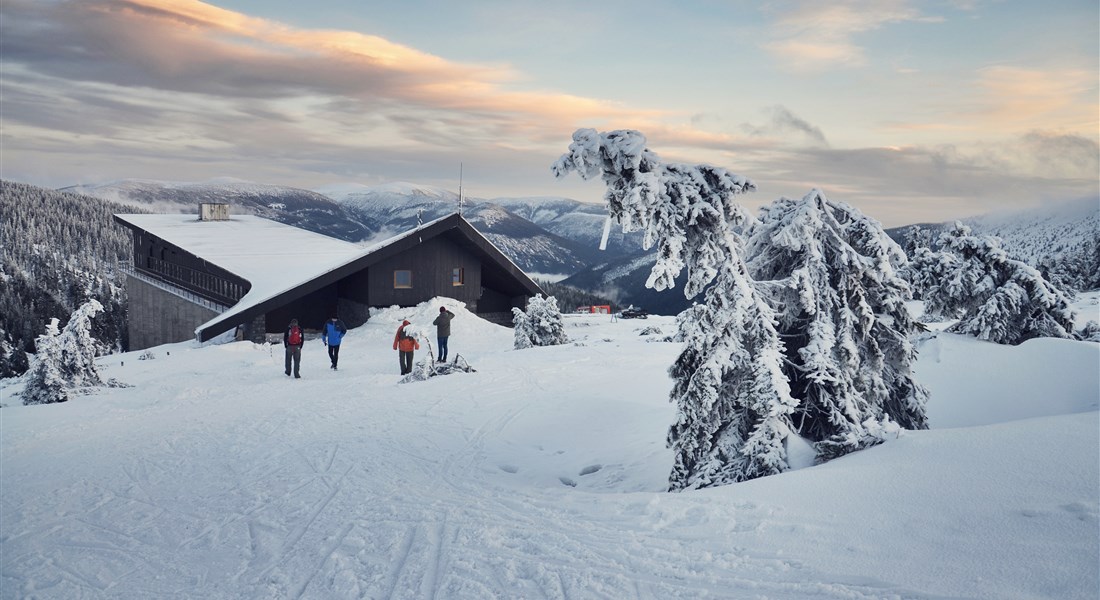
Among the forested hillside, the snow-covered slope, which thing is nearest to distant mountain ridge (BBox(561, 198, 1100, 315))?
the snow-covered slope

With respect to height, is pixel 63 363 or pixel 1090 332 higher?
pixel 1090 332

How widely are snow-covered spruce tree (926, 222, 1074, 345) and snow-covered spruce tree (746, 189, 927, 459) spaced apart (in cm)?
529

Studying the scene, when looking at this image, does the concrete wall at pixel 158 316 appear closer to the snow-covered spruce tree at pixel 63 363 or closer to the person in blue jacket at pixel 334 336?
the person in blue jacket at pixel 334 336

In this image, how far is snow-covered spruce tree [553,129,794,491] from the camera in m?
6.79

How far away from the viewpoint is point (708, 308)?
7.20 metres

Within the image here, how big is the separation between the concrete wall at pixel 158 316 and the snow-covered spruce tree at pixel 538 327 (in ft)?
54.4

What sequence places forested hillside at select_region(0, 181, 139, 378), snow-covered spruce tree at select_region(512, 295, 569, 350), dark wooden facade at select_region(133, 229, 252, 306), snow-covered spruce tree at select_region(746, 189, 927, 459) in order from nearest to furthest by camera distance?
snow-covered spruce tree at select_region(746, 189, 927, 459) < snow-covered spruce tree at select_region(512, 295, 569, 350) < dark wooden facade at select_region(133, 229, 252, 306) < forested hillside at select_region(0, 181, 139, 378)

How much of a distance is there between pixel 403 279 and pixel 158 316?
18188mm

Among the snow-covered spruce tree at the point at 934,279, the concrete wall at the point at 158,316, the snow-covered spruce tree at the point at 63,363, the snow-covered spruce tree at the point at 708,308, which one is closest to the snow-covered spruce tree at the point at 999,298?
the snow-covered spruce tree at the point at 934,279

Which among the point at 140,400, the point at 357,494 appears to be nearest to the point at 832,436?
the point at 357,494

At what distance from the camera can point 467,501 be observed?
A: 7.31 meters

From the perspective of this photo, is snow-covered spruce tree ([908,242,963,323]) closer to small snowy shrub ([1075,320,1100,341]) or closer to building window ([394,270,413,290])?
small snowy shrub ([1075,320,1100,341])

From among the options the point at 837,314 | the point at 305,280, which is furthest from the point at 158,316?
the point at 837,314

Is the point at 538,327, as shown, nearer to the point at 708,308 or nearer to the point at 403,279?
the point at 403,279
